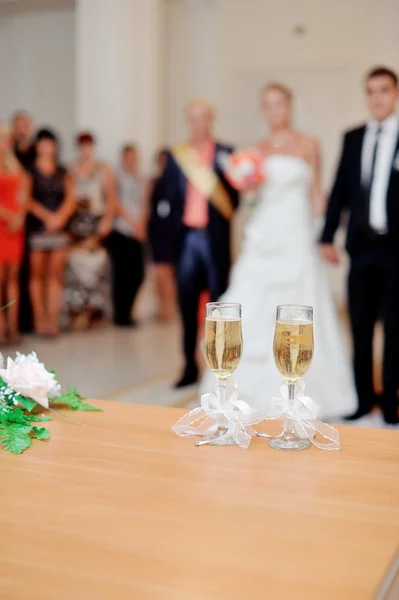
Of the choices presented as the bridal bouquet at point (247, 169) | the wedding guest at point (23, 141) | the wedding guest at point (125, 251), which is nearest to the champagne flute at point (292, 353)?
the bridal bouquet at point (247, 169)

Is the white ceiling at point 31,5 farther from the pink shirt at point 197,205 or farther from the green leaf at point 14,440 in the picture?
the green leaf at point 14,440

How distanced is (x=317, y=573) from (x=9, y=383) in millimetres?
795

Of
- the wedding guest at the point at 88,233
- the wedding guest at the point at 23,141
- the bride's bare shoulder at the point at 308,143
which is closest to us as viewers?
the bride's bare shoulder at the point at 308,143

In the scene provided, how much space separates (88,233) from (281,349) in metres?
5.77

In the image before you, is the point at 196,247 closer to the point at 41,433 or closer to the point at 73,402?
the point at 73,402

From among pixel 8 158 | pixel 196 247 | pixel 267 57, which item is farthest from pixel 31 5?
pixel 196 247

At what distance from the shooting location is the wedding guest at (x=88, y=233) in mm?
6961

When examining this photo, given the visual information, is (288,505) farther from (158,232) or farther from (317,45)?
(317,45)

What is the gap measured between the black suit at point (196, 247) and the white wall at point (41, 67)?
16.0 feet

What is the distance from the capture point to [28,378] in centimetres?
150

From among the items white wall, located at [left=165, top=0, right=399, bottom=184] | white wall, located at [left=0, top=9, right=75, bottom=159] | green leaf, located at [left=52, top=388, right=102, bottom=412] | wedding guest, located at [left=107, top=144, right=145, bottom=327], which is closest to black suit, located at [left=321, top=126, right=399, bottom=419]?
green leaf, located at [left=52, top=388, right=102, bottom=412]

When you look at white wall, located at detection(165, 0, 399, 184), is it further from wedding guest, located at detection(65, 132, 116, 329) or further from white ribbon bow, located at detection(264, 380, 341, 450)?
white ribbon bow, located at detection(264, 380, 341, 450)

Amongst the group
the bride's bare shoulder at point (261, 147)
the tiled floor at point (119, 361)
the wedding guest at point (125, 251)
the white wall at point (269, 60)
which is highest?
the white wall at point (269, 60)

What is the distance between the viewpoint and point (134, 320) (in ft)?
25.1
